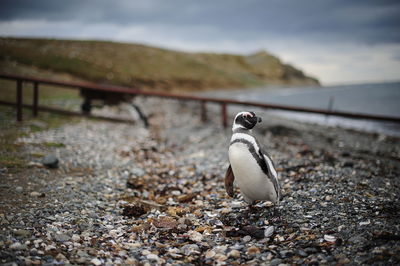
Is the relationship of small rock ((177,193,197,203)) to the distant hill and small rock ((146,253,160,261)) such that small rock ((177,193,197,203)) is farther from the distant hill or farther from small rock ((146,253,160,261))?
the distant hill

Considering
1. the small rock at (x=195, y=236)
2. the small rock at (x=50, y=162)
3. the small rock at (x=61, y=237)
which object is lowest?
the small rock at (x=195, y=236)

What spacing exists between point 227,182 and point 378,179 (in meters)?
3.06

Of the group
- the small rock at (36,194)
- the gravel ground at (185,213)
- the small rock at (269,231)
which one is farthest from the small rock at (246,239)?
the small rock at (36,194)

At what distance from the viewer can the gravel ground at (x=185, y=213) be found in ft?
10.8

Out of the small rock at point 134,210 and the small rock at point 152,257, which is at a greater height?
the small rock at point 134,210

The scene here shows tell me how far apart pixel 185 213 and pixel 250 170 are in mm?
1316

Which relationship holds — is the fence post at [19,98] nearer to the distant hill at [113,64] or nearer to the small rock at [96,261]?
the small rock at [96,261]

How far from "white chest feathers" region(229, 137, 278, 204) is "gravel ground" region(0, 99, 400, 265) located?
1.27 ft

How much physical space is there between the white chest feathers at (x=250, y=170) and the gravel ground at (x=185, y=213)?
39cm

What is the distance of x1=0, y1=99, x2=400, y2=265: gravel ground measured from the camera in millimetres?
3297

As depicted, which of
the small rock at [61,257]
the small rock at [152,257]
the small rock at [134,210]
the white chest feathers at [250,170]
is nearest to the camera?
the small rock at [61,257]

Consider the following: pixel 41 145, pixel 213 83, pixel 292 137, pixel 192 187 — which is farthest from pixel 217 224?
pixel 213 83

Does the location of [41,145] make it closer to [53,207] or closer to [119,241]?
[53,207]

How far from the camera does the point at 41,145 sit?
7137mm
